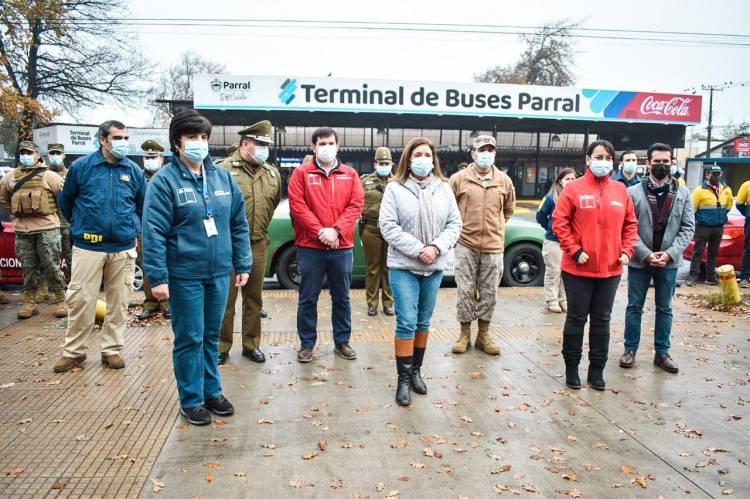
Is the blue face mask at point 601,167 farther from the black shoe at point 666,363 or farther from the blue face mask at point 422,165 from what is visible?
the black shoe at point 666,363

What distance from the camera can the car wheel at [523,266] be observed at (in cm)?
902

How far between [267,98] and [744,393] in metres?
19.8

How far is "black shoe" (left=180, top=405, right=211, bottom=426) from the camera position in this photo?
3.82 meters

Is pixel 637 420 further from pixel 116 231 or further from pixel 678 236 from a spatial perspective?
pixel 116 231

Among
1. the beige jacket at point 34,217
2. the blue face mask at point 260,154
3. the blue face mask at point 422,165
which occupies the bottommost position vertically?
the beige jacket at point 34,217

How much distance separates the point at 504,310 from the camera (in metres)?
7.46

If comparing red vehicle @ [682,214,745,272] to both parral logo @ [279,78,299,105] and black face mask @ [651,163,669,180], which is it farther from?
parral logo @ [279,78,299,105]

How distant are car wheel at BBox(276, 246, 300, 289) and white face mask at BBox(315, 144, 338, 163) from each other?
365 cm

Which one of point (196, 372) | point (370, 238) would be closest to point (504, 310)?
point (370, 238)

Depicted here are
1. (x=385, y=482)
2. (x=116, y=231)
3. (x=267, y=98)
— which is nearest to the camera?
(x=385, y=482)

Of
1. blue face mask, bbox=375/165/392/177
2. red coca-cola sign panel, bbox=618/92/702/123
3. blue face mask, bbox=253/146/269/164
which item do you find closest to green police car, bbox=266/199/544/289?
blue face mask, bbox=375/165/392/177

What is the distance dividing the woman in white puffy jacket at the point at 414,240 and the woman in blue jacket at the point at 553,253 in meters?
3.49

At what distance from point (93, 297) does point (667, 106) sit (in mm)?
26402

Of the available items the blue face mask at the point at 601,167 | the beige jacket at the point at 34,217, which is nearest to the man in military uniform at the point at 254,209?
the blue face mask at the point at 601,167
